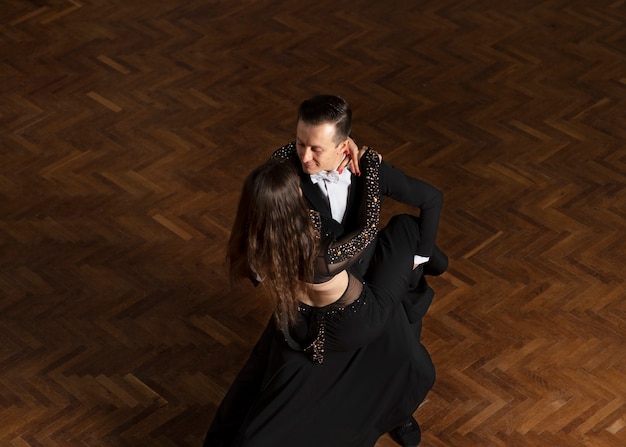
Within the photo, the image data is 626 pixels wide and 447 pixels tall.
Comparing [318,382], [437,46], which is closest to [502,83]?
[437,46]

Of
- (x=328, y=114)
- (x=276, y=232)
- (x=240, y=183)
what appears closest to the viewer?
(x=276, y=232)

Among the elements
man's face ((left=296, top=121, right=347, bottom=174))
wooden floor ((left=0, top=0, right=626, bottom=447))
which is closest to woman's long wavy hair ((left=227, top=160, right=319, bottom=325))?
man's face ((left=296, top=121, right=347, bottom=174))

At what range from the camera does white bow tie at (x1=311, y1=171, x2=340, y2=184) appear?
3525mm

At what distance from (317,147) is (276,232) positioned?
1.33 feet

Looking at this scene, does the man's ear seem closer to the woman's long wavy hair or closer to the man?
the man

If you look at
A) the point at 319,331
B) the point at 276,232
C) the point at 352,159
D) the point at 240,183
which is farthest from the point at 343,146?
the point at 240,183

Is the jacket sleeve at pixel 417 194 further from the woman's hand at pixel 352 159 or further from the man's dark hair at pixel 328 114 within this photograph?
the man's dark hair at pixel 328 114

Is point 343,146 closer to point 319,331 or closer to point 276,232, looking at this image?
point 276,232

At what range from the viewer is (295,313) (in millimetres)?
3363

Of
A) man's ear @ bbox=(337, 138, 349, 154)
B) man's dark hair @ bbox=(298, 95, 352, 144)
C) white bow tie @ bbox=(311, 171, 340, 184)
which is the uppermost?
man's dark hair @ bbox=(298, 95, 352, 144)

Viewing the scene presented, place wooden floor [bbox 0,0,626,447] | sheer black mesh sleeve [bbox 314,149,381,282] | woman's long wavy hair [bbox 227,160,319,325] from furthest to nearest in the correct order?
wooden floor [bbox 0,0,626,447]
sheer black mesh sleeve [bbox 314,149,381,282]
woman's long wavy hair [bbox 227,160,319,325]

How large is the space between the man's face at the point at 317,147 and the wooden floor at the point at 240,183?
1289 millimetres

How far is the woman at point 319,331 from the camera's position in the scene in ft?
10.3

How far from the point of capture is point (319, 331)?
3.46 meters
